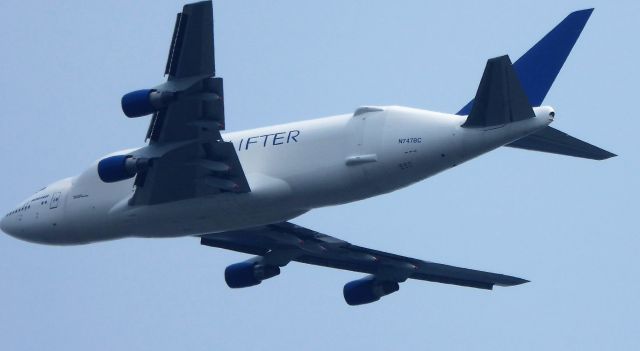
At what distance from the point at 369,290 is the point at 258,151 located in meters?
7.83

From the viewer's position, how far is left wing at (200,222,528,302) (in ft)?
173

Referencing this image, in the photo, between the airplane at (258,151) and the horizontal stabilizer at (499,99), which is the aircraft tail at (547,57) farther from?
the horizontal stabilizer at (499,99)

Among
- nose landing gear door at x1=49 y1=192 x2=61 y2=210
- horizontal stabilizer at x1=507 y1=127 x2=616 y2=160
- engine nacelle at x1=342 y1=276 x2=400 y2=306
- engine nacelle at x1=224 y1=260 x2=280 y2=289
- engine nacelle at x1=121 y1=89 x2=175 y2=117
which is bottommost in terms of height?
engine nacelle at x1=342 y1=276 x2=400 y2=306

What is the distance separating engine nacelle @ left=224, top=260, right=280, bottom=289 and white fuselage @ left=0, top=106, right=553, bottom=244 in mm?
4514

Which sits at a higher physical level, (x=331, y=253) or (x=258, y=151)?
(x=258, y=151)

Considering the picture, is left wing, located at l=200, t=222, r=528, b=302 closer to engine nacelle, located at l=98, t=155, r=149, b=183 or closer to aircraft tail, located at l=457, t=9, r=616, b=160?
engine nacelle, located at l=98, t=155, r=149, b=183

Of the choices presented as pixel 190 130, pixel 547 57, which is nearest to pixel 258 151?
pixel 190 130

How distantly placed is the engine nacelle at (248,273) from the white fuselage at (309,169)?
14.8ft

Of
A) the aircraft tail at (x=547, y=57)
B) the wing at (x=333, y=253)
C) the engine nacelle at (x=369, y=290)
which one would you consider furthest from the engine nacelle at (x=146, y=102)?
the engine nacelle at (x=369, y=290)

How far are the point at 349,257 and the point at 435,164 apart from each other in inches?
378

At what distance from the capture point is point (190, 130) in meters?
46.0

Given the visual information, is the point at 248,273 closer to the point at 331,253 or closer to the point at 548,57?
the point at 331,253

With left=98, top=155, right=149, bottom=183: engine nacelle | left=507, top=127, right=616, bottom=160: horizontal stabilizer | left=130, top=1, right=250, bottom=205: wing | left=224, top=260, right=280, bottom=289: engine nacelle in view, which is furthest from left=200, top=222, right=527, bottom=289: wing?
left=507, top=127, right=616, bottom=160: horizontal stabilizer

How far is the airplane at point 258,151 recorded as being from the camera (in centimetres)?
4381
